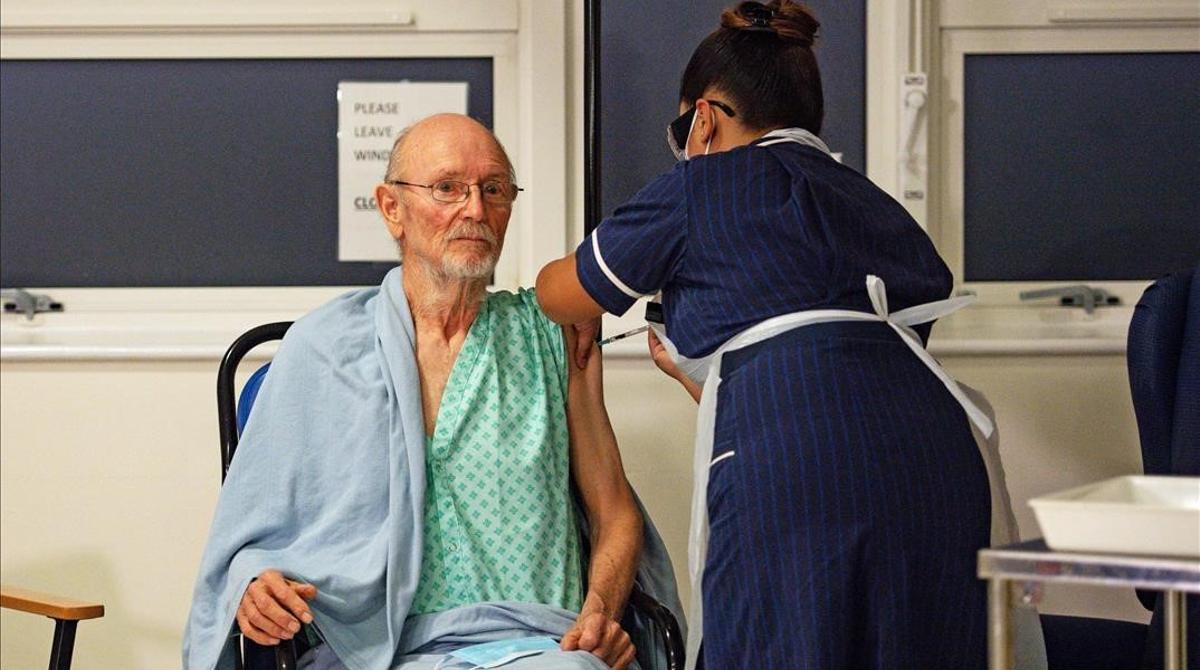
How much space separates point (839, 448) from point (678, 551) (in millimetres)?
1170

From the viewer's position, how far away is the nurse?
1.74 meters

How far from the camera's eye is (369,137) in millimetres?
3020

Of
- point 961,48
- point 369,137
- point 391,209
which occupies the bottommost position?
point 391,209

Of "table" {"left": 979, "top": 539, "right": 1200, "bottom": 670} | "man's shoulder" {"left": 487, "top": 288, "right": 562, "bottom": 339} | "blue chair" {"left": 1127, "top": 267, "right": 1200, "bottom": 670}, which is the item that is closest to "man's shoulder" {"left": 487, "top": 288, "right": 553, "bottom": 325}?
"man's shoulder" {"left": 487, "top": 288, "right": 562, "bottom": 339}

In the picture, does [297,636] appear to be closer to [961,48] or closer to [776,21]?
[776,21]

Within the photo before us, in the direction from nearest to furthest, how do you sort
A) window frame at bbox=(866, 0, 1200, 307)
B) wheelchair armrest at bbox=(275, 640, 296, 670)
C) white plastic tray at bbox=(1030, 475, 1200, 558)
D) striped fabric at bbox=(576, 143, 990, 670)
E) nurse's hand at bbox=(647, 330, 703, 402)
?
white plastic tray at bbox=(1030, 475, 1200, 558) < striped fabric at bbox=(576, 143, 990, 670) < wheelchair armrest at bbox=(275, 640, 296, 670) < nurse's hand at bbox=(647, 330, 703, 402) < window frame at bbox=(866, 0, 1200, 307)

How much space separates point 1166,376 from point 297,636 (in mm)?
1398

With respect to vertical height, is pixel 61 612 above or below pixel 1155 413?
below

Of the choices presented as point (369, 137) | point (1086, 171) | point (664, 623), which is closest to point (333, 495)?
point (664, 623)

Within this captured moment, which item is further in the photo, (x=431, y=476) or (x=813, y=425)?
(x=431, y=476)

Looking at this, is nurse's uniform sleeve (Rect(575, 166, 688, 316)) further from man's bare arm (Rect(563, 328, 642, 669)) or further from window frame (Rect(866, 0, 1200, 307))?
window frame (Rect(866, 0, 1200, 307))

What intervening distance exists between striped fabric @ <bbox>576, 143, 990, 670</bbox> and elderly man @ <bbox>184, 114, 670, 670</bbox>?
0.34 meters

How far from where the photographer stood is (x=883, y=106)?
2963 millimetres

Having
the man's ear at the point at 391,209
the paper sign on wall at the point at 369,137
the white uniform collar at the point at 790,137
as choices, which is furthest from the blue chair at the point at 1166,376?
the paper sign on wall at the point at 369,137
